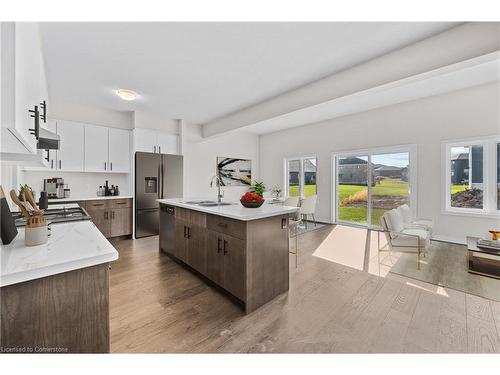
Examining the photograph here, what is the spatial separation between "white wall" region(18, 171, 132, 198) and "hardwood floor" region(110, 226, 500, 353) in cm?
246

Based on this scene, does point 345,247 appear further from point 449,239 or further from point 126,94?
point 126,94

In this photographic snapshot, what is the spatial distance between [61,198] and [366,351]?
4.73m

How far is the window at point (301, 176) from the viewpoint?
6.24m

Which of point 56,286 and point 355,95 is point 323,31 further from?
point 56,286

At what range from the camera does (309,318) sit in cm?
185

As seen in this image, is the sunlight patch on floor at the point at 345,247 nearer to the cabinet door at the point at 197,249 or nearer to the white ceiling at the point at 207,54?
the cabinet door at the point at 197,249

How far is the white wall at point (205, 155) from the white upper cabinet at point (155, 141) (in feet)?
0.89

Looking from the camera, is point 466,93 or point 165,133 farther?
point 165,133

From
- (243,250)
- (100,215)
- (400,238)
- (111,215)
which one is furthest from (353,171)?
(100,215)

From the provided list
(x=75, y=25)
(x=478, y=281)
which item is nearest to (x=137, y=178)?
(x=75, y=25)

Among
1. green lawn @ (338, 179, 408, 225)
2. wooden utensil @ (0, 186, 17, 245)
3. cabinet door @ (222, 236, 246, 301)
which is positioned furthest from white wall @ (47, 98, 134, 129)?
green lawn @ (338, 179, 408, 225)

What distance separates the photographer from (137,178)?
14.2ft

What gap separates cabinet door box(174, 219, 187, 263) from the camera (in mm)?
2801

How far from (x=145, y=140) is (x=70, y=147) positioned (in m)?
1.25
